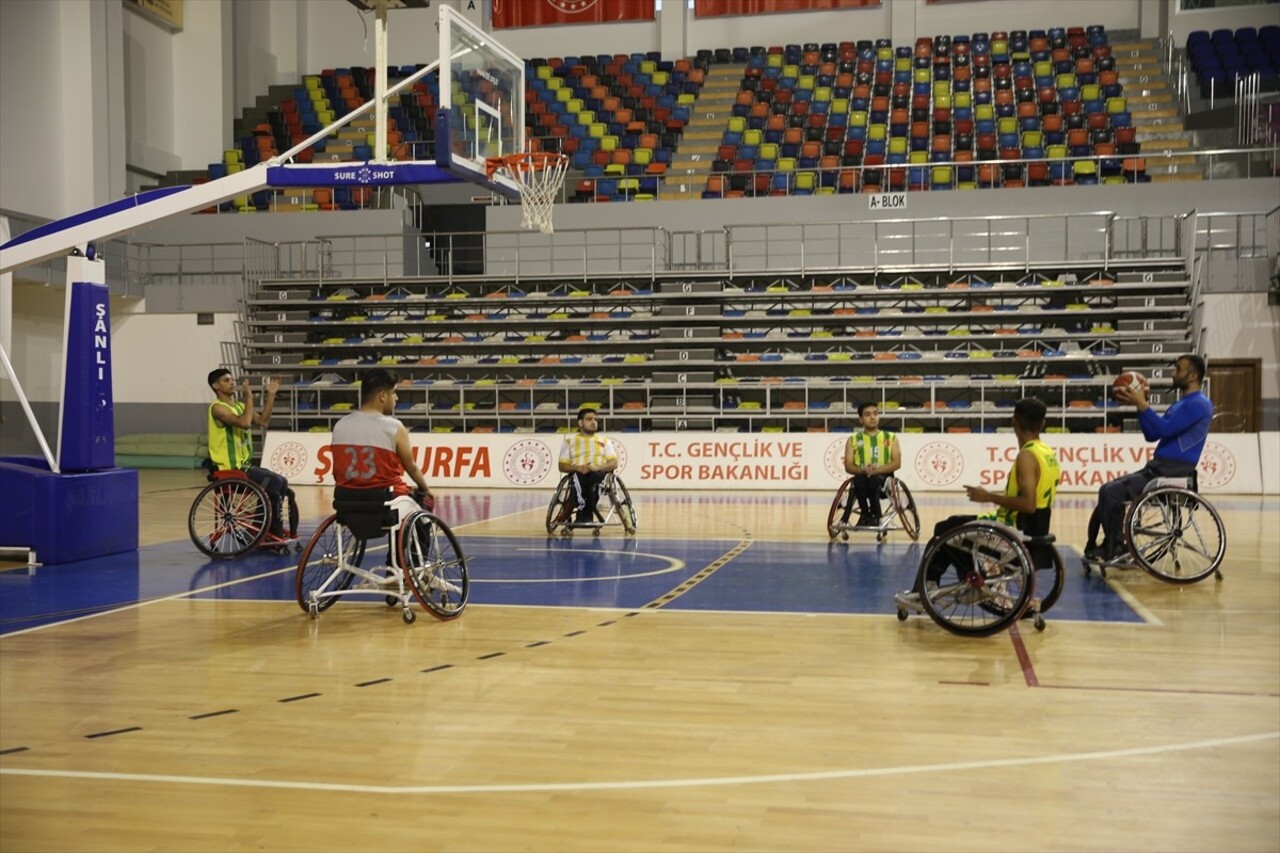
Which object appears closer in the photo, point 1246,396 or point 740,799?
point 740,799

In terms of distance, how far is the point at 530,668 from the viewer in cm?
562

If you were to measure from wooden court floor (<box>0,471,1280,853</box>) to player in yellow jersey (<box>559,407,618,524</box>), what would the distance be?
3.80 m

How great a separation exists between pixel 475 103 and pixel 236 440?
3.73m

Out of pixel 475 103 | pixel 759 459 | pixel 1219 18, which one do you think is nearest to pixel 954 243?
pixel 759 459

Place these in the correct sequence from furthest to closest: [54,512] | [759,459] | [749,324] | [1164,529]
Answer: [749,324], [759,459], [54,512], [1164,529]

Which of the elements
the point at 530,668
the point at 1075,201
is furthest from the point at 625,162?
the point at 530,668

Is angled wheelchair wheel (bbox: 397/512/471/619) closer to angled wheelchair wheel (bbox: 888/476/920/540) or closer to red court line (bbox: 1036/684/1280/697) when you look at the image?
red court line (bbox: 1036/684/1280/697)

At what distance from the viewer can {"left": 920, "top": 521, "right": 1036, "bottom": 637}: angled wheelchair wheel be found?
611cm

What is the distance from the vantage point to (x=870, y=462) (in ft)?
35.1

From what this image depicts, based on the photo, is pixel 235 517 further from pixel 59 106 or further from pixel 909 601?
pixel 59 106

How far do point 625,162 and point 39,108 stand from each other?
33.9 feet

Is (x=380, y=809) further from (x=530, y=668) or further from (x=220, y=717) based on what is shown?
(x=530, y=668)

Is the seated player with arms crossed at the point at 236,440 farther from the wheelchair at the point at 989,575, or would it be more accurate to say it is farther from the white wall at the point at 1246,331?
the white wall at the point at 1246,331

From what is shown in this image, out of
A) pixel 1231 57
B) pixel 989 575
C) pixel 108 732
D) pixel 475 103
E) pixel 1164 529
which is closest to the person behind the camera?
pixel 108 732
